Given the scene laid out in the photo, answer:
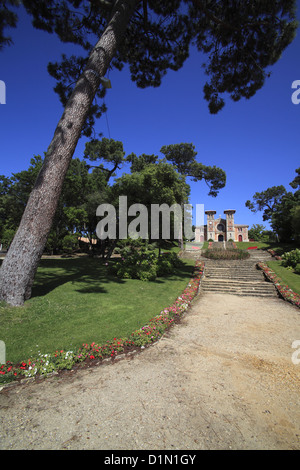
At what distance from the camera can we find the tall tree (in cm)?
603

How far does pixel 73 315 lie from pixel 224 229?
67.7 meters

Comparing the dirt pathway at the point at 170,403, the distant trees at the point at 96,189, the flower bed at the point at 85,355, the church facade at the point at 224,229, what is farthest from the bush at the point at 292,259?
the church facade at the point at 224,229

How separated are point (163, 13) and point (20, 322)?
15.0 meters

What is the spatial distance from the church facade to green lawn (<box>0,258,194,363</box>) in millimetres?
61299

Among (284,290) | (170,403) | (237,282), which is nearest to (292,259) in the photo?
(237,282)

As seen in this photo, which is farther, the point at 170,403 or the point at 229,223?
the point at 229,223

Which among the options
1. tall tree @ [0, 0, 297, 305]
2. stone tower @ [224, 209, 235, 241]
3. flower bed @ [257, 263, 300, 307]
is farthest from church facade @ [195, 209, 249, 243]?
tall tree @ [0, 0, 297, 305]

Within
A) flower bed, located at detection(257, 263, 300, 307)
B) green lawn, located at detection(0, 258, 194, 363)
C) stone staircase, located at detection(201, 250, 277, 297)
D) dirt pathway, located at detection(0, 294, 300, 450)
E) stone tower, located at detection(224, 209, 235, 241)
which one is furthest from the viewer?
stone tower, located at detection(224, 209, 235, 241)

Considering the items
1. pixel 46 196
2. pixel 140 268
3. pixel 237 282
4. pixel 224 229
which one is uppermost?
pixel 224 229

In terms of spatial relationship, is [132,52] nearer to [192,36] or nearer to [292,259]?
[192,36]

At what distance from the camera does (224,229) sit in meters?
67.6

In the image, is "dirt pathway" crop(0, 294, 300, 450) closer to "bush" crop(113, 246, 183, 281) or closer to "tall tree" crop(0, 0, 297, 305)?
"tall tree" crop(0, 0, 297, 305)

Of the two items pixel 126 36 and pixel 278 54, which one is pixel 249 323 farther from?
pixel 126 36

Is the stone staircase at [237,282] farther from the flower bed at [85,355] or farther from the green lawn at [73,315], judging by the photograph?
the flower bed at [85,355]
